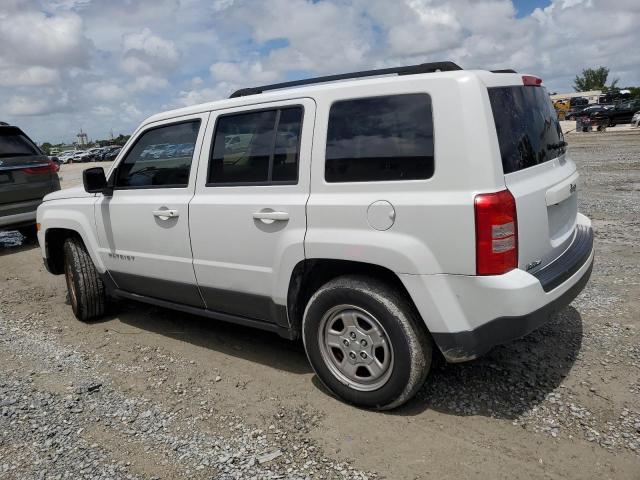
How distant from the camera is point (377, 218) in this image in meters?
2.88

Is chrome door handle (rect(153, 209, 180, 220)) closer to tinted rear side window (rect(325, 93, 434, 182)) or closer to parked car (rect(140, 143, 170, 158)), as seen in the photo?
parked car (rect(140, 143, 170, 158))

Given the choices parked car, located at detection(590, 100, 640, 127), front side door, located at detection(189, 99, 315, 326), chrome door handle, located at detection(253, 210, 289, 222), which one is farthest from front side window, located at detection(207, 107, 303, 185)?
parked car, located at detection(590, 100, 640, 127)

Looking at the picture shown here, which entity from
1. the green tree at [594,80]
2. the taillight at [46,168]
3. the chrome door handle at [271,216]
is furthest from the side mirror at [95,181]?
the green tree at [594,80]

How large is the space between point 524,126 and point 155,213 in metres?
2.69

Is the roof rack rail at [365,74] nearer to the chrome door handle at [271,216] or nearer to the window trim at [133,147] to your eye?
the window trim at [133,147]

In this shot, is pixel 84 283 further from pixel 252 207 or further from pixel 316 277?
pixel 316 277

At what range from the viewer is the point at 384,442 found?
2877mm

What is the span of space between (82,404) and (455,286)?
2.63 metres

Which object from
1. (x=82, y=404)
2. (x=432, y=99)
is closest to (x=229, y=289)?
(x=82, y=404)

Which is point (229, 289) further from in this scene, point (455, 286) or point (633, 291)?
point (633, 291)

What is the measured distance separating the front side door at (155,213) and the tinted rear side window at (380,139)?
1236 millimetres

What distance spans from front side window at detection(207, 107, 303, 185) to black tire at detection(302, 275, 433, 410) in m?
0.77

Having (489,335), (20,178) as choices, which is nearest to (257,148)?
(489,335)

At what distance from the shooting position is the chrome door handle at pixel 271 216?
10.6ft
